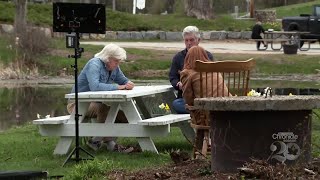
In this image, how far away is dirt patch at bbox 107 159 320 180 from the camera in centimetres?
620

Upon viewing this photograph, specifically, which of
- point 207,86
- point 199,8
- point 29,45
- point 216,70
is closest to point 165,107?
point 207,86

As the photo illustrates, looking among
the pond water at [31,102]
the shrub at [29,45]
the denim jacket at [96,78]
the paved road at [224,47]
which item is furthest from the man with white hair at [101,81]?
the paved road at [224,47]

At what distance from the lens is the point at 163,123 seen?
30.8ft

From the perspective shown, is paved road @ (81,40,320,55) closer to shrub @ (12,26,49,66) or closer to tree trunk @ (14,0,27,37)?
tree trunk @ (14,0,27,37)

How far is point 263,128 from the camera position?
255 inches

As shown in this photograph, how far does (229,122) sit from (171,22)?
36.9 metres

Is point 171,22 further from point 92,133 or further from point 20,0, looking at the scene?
point 92,133

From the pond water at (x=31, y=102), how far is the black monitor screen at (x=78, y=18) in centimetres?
559

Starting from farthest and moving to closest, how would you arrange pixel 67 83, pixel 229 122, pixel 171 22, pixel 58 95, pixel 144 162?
pixel 171 22
pixel 67 83
pixel 58 95
pixel 144 162
pixel 229 122

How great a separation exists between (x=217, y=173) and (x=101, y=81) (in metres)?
3.79

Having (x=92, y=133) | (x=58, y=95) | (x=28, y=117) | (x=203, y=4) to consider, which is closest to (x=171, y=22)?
(x=203, y=4)

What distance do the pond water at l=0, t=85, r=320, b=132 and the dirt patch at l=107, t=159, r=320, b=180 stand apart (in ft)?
26.2

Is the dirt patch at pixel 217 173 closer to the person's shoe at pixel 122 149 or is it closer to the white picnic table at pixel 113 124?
the white picnic table at pixel 113 124

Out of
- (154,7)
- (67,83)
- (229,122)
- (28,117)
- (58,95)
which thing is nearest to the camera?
(229,122)
